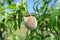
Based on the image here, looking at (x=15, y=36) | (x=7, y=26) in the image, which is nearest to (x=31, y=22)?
(x=7, y=26)

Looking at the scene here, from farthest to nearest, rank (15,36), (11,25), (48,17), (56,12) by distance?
(15,36)
(11,25)
(48,17)
(56,12)

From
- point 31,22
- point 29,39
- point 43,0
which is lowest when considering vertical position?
point 29,39

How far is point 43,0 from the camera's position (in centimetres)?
103

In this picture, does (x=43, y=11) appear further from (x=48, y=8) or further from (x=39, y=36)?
(x=39, y=36)

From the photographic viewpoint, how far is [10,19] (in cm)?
103

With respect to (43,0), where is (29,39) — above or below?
below

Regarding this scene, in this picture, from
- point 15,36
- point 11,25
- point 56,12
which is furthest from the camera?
point 15,36

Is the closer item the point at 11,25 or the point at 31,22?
the point at 31,22

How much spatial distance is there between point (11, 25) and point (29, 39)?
14 cm

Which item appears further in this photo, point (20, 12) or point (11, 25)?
point (11, 25)

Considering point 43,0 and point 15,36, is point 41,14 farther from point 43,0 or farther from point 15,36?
point 15,36

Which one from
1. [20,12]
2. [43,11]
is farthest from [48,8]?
[20,12]

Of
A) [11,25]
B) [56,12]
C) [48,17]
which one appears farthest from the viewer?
[11,25]

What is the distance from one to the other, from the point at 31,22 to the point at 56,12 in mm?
150
